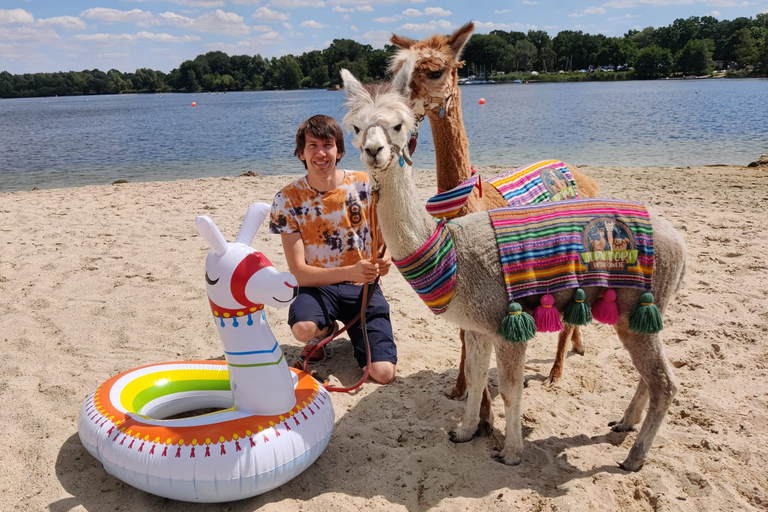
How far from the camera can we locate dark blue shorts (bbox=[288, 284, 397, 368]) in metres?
3.78

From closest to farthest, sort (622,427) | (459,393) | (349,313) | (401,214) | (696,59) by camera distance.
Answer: (401,214) < (622,427) < (459,393) < (349,313) < (696,59)

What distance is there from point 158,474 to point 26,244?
545cm

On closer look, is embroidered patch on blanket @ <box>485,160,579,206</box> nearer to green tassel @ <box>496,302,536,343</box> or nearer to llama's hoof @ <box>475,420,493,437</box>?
green tassel @ <box>496,302,536,343</box>

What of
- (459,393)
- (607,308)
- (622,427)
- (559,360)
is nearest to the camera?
(607,308)

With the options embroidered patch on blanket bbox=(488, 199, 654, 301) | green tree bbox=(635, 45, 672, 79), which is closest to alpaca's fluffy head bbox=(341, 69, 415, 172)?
embroidered patch on blanket bbox=(488, 199, 654, 301)

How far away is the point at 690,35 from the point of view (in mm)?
102438

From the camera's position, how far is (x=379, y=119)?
216cm

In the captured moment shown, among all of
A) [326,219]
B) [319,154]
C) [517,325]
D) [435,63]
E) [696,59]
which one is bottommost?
[517,325]

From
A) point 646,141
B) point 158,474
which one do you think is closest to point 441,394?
point 158,474

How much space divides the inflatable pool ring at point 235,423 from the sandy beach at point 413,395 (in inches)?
8.1

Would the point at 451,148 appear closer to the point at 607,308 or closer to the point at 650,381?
the point at 607,308

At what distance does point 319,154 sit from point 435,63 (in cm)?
100

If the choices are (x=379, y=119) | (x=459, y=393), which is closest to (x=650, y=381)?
(x=459, y=393)

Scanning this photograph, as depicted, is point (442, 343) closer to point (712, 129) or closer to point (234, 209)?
point (234, 209)
